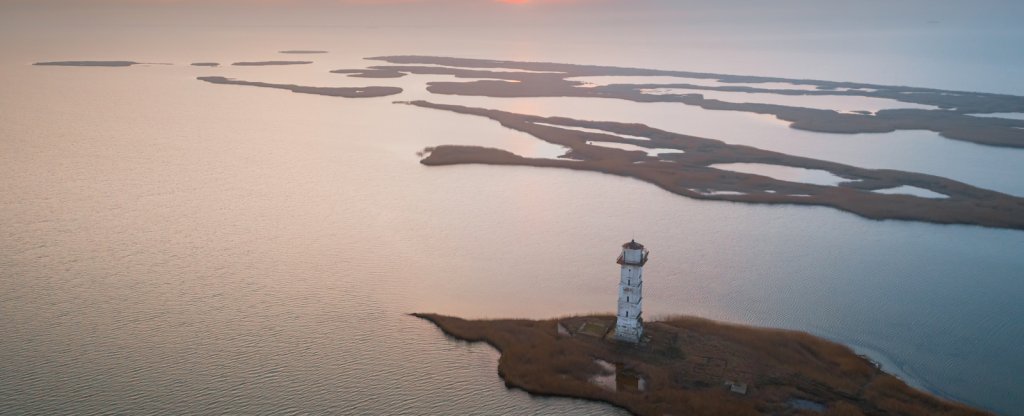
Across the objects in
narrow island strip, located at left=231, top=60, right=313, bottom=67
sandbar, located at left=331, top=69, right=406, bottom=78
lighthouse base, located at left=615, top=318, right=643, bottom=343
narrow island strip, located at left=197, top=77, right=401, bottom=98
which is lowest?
lighthouse base, located at left=615, top=318, right=643, bottom=343

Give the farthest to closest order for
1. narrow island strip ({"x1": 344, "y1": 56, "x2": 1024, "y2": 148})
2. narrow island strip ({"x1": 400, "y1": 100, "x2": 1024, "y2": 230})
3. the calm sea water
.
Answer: narrow island strip ({"x1": 344, "y1": 56, "x2": 1024, "y2": 148})
narrow island strip ({"x1": 400, "y1": 100, "x2": 1024, "y2": 230})
the calm sea water

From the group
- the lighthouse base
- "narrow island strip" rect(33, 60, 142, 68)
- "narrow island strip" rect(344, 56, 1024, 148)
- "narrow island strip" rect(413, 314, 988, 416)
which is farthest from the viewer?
"narrow island strip" rect(33, 60, 142, 68)

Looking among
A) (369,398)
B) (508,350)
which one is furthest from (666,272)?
(369,398)

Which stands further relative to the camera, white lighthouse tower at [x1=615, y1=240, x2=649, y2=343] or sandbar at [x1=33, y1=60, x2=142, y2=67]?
sandbar at [x1=33, y1=60, x2=142, y2=67]

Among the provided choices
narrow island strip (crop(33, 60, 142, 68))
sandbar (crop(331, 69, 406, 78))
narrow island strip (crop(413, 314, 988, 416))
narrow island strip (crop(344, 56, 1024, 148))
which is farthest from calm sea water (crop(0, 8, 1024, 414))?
narrow island strip (crop(33, 60, 142, 68))

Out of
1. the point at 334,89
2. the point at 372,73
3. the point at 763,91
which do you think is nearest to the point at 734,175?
the point at 763,91

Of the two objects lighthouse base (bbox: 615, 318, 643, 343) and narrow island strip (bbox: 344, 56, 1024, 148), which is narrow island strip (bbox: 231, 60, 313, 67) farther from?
lighthouse base (bbox: 615, 318, 643, 343)

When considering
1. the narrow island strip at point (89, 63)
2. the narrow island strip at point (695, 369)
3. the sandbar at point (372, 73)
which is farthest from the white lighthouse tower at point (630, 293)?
the narrow island strip at point (89, 63)
